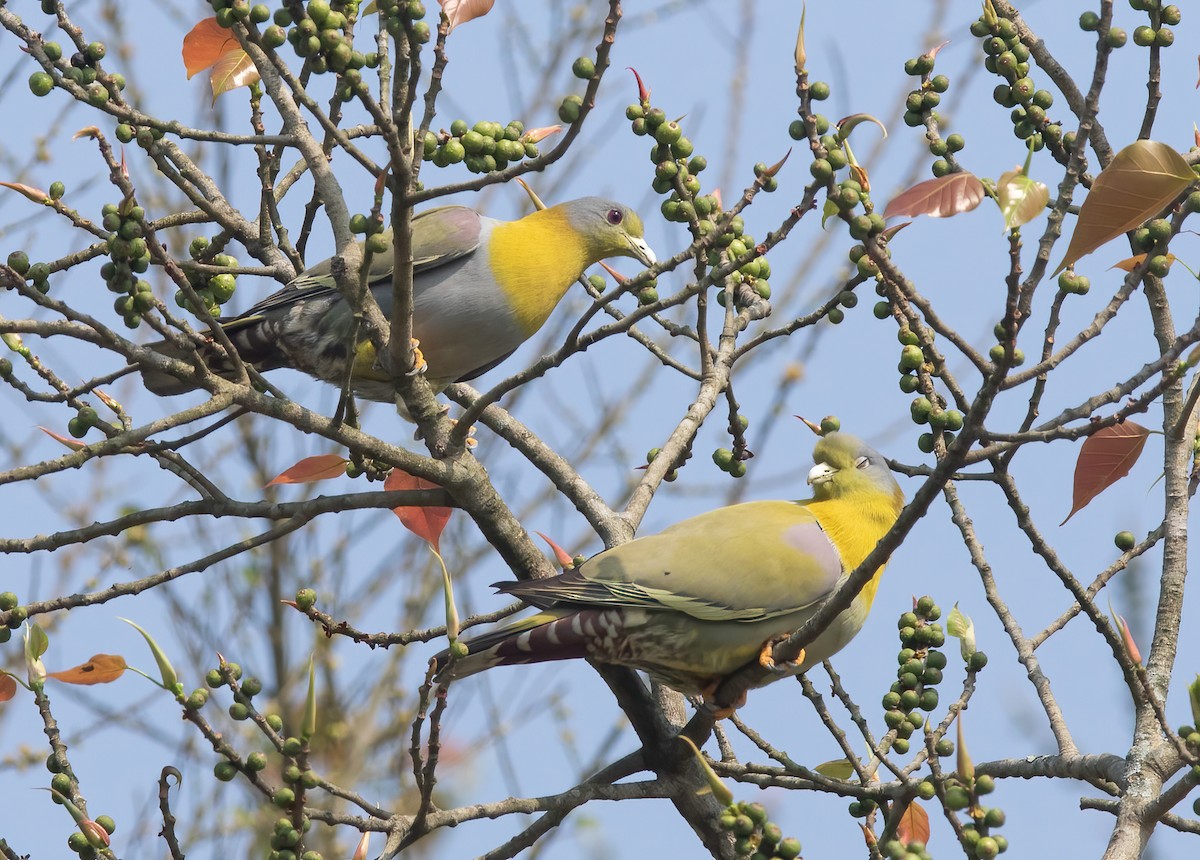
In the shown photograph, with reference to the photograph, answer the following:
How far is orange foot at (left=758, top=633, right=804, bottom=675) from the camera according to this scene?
3.08 meters

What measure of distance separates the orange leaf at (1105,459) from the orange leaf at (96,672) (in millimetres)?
2089

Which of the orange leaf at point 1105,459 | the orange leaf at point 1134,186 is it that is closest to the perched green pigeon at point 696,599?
the orange leaf at point 1105,459

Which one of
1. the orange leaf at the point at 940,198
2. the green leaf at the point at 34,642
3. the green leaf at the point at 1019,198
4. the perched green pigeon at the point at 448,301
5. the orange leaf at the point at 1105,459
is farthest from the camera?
the perched green pigeon at the point at 448,301

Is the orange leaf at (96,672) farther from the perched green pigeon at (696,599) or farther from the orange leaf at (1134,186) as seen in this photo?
the orange leaf at (1134,186)

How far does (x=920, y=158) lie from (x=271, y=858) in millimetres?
5705

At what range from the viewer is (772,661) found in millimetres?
3055

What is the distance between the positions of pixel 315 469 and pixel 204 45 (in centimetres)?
114

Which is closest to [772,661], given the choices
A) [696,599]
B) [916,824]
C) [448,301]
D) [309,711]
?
[696,599]

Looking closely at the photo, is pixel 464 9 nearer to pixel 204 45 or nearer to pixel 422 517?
pixel 204 45

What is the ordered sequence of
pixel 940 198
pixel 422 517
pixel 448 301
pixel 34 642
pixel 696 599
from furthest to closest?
pixel 448 301
pixel 422 517
pixel 696 599
pixel 34 642
pixel 940 198

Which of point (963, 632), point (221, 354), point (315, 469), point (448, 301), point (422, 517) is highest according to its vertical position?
point (448, 301)

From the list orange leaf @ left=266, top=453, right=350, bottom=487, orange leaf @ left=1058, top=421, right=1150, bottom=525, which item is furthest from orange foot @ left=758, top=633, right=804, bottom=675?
orange leaf @ left=266, top=453, right=350, bottom=487

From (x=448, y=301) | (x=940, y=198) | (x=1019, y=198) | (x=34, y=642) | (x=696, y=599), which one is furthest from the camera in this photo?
(x=448, y=301)

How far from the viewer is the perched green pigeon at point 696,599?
312 centimetres
